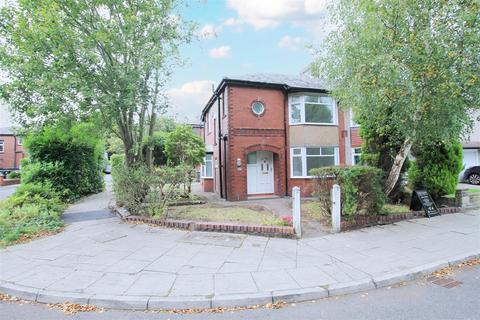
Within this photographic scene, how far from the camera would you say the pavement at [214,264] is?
13.0 ft

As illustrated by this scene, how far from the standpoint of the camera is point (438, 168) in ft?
30.3

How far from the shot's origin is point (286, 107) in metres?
14.2

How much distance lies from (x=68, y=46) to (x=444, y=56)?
971 cm

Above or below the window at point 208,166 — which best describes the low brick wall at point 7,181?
below

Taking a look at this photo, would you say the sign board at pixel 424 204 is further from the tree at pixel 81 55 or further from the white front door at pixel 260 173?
the tree at pixel 81 55

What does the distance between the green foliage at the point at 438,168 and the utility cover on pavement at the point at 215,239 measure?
6.73 metres

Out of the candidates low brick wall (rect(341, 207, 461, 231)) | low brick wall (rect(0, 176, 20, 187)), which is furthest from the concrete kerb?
low brick wall (rect(0, 176, 20, 187))

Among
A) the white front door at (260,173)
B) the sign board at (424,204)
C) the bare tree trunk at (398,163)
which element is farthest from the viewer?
the white front door at (260,173)

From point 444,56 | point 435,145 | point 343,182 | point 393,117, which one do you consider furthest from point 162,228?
point 435,145

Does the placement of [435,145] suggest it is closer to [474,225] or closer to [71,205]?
[474,225]

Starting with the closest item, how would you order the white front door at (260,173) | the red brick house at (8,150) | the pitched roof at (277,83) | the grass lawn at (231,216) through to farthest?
the grass lawn at (231,216) < the pitched roof at (277,83) < the white front door at (260,173) < the red brick house at (8,150)

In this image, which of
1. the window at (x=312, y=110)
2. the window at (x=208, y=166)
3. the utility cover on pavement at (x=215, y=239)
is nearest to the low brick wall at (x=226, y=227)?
the utility cover on pavement at (x=215, y=239)

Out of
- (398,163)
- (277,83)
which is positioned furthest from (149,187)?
(277,83)

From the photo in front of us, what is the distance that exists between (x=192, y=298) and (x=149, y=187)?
203 inches
